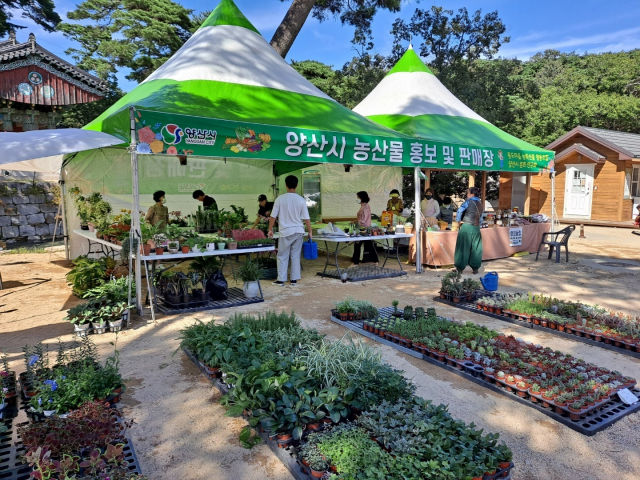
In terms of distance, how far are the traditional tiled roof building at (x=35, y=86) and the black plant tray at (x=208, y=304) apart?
1361cm

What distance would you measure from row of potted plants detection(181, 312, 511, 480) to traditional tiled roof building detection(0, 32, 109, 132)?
645 inches

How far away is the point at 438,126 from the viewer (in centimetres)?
1049

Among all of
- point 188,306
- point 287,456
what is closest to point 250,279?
point 188,306

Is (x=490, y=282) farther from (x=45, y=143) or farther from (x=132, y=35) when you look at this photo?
(x=132, y=35)

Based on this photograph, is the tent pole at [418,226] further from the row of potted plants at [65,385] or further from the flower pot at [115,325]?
the row of potted plants at [65,385]

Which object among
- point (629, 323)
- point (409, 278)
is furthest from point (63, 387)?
point (409, 278)

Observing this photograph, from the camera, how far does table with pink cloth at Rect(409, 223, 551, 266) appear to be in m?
9.50

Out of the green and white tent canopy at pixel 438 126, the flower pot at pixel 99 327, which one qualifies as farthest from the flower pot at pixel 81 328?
the green and white tent canopy at pixel 438 126

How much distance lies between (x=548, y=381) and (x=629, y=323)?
221 cm

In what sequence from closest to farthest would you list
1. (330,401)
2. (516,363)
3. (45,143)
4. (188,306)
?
(330,401), (516,363), (45,143), (188,306)

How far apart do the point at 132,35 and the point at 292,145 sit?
18.6 meters

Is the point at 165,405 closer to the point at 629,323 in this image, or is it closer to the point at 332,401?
the point at 332,401

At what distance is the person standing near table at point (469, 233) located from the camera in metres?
7.97

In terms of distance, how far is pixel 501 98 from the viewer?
63.6 ft
